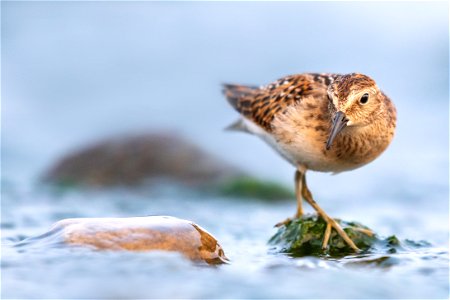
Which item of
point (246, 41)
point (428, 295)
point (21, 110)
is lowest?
point (428, 295)

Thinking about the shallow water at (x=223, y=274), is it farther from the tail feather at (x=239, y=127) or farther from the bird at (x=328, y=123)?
the tail feather at (x=239, y=127)

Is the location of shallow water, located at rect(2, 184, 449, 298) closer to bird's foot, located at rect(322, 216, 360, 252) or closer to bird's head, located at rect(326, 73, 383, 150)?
bird's foot, located at rect(322, 216, 360, 252)

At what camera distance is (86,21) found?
73.7 feet

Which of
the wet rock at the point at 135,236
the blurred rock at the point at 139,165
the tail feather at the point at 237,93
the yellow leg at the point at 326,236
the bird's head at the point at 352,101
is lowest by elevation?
the wet rock at the point at 135,236

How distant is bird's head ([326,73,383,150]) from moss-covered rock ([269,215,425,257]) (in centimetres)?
103

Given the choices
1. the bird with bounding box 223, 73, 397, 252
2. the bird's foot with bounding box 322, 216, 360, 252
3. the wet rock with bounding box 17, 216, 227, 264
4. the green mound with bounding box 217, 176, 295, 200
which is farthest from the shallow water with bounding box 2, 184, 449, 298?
the green mound with bounding box 217, 176, 295, 200

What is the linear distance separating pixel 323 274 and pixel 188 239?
104cm

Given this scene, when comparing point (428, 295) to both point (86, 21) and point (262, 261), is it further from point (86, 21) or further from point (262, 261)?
point (86, 21)

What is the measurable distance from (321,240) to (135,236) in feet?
6.55

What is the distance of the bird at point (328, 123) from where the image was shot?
246 inches

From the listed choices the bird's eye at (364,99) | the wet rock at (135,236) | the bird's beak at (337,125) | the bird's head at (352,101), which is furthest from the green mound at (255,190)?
the wet rock at (135,236)

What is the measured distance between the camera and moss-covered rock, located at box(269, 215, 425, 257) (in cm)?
673

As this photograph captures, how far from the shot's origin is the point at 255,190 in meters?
10.9

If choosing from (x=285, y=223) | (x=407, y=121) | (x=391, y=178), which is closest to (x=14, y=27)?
(x=407, y=121)
